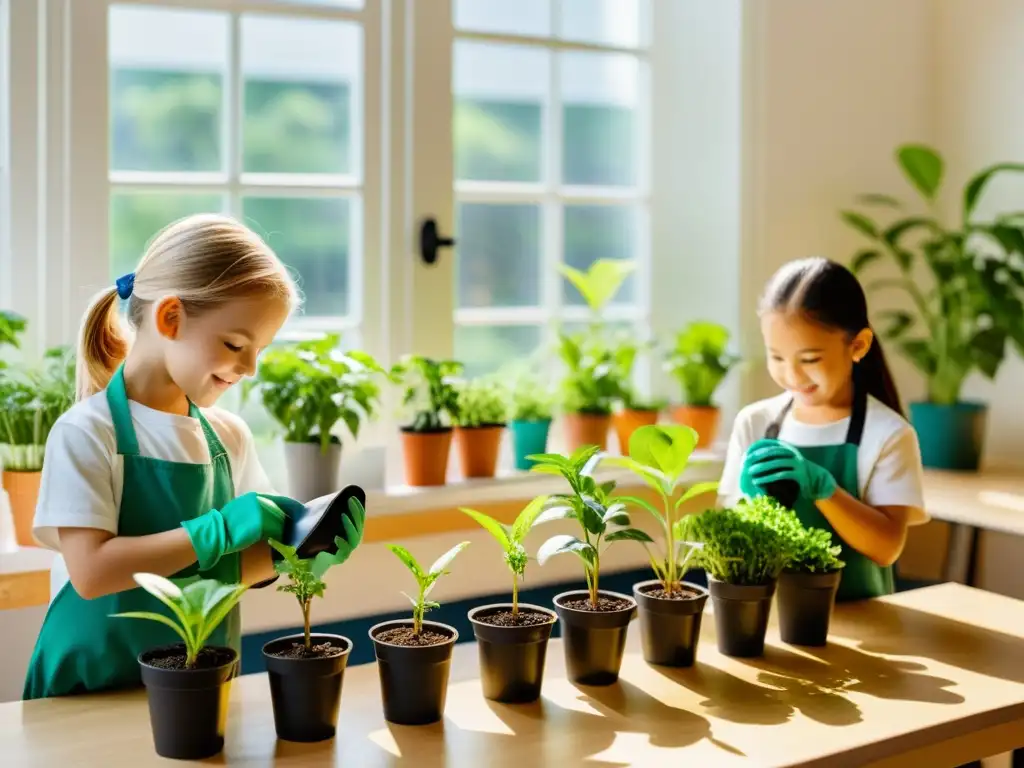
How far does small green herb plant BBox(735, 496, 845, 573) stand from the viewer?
73.6 inches

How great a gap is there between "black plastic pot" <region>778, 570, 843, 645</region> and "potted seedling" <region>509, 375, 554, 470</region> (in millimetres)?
1216

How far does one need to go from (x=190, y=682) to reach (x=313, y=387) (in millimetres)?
1247

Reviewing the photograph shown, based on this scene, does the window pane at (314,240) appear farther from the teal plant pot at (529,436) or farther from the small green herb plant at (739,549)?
the small green herb plant at (739,549)

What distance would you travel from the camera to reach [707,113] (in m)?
3.51

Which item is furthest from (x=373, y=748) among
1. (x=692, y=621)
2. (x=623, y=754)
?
(x=692, y=621)

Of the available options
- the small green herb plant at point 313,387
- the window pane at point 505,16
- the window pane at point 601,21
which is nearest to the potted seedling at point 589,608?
the small green herb plant at point 313,387

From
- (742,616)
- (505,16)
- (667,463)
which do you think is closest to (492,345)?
(505,16)

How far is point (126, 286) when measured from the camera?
1753 millimetres

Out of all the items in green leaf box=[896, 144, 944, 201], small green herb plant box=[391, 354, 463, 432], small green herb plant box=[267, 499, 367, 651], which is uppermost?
green leaf box=[896, 144, 944, 201]

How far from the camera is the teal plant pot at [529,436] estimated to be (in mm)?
3043

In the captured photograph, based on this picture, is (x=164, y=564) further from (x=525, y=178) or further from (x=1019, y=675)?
(x=525, y=178)

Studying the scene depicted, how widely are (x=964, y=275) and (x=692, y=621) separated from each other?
2.03m

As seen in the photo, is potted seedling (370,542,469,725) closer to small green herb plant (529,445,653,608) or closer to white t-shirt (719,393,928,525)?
small green herb plant (529,445,653,608)

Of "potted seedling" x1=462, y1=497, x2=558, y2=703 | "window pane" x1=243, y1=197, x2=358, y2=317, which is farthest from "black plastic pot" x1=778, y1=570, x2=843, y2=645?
"window pane" x1=243, y1=197, x2=358, y2=317
